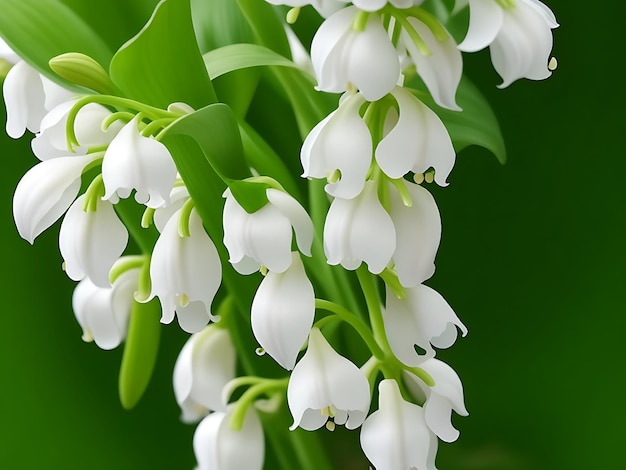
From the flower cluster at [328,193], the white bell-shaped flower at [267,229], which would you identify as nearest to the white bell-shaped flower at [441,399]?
the flower cluster at [328,193]

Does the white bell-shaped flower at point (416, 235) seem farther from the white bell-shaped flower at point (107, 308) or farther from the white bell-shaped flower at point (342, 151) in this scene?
the white bell-shaped flower at point (107, 308)

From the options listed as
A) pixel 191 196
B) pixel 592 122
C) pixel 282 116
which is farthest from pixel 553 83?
pixel 191 196

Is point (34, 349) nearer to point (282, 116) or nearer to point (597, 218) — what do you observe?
point (282, 116)

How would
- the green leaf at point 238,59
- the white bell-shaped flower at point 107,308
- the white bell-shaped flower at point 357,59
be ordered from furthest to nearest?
the white bell-shaped flower at point 107,308 → the green leaf at point 238,59 → the white bell-shaped flower at point 357,59

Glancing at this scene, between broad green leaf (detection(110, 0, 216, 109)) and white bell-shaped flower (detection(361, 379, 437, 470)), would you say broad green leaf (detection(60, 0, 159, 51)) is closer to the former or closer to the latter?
broad green leaf (detection(110, 0, 216, 109))

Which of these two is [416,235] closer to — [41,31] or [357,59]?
[357,59]

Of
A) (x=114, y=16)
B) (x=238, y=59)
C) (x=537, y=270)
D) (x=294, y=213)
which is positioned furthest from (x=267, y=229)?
(x=537, y=270)
